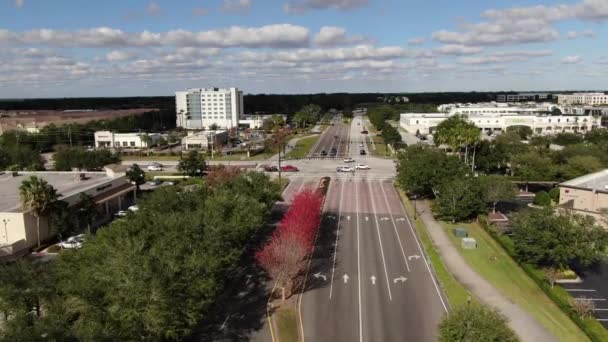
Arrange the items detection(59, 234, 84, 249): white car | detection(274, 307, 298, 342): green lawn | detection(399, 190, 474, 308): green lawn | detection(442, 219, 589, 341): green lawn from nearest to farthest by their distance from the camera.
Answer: detection(274, 307, 298, 342): green lawn, detection(442, 219, 589, 341): green lawn, detection(399, 190, 474, 308): green lawn, detection(59, 234, 84, 249): white car

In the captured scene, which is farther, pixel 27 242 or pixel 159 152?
pixel 159 152

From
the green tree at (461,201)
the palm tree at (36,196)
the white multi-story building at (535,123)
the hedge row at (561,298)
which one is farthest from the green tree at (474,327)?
the white multi-story building at (535,123)

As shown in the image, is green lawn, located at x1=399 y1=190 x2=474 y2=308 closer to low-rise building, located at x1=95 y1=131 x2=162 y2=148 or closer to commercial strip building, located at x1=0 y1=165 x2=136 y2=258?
commercial strip building, located at x1=0 y1=165 x2=136 y2=258

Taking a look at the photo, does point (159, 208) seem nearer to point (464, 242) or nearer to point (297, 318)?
point (297, 318)

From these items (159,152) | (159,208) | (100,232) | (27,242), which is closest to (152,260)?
(100,232)

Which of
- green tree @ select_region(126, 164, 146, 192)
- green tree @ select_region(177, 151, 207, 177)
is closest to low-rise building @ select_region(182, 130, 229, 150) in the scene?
green tree @ select_region(177, 151, 207, 177)
